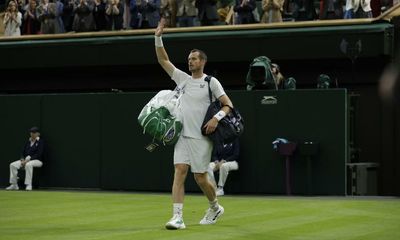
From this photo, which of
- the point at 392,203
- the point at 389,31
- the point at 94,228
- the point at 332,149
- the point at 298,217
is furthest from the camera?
the point at 389,31

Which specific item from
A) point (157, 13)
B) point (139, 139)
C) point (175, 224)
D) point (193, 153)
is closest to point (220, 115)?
point (193, 153)

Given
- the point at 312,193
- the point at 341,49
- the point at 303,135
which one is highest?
the point at 341,49

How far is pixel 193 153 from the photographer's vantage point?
11.6 m

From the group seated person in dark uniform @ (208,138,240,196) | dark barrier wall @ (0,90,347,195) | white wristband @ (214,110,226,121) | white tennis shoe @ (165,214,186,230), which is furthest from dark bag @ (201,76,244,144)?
dark barrier wall @ (0,90,347,195)

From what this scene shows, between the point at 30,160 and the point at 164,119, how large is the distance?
40.5 feet

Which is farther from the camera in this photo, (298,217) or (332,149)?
(332,149)

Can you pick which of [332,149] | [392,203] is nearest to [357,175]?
[332,149]

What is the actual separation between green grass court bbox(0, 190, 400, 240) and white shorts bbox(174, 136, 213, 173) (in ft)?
2.70

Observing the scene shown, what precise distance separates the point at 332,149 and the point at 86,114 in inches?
265

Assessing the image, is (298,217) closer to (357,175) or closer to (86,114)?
(357,175)

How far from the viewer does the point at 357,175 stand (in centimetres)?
2098

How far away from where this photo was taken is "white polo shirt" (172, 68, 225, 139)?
1173 centimetres

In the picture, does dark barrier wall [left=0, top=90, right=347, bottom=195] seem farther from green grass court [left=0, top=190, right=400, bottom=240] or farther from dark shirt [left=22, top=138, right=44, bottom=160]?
green grass court [left=0, top=190, right=400, bottom=240]

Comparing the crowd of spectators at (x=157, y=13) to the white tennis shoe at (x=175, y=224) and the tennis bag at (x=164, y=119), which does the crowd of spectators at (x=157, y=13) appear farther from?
the white tennis shoe at (x=175, y=224)
